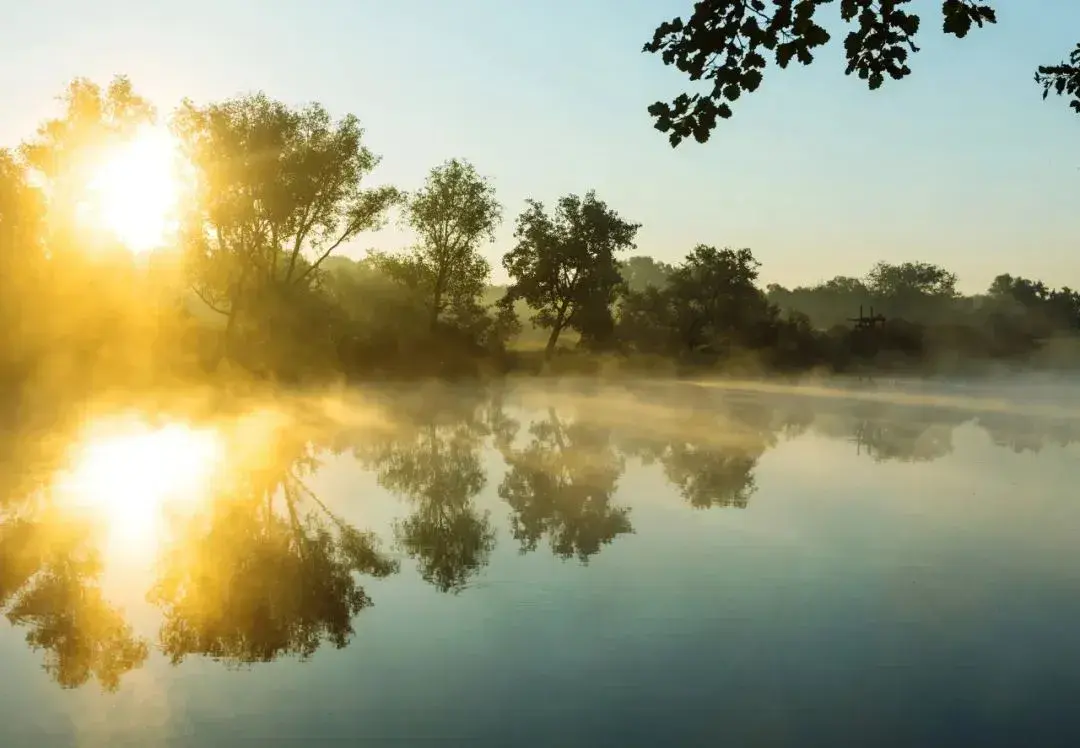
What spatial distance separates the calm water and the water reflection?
7cm

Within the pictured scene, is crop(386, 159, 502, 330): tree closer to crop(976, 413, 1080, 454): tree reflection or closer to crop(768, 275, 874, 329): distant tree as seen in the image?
crop(976, 413, 1080, 454): tree reflection

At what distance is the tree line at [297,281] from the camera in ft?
145

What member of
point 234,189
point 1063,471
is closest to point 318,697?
point 1063,471

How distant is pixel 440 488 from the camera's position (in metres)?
17.6

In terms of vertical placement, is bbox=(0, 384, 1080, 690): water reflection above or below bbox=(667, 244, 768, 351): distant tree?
below

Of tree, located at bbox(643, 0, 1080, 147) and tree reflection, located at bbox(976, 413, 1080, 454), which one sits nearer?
tree, located at bbox(643, 0, 1080, 147)

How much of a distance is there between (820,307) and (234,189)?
112 m

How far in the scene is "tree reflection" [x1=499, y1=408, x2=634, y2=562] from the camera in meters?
13.4

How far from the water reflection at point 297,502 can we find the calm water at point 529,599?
7 cm

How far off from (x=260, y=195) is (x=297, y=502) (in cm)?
3715

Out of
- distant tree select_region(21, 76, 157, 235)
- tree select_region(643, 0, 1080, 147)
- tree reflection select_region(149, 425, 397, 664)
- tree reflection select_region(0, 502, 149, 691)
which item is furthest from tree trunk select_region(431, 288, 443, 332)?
tree select_region(643, 0, 1080, 147)

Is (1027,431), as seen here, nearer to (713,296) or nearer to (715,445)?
(715,445)

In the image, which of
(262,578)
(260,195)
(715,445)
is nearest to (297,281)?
(260,195)

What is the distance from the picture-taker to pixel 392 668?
793cm
